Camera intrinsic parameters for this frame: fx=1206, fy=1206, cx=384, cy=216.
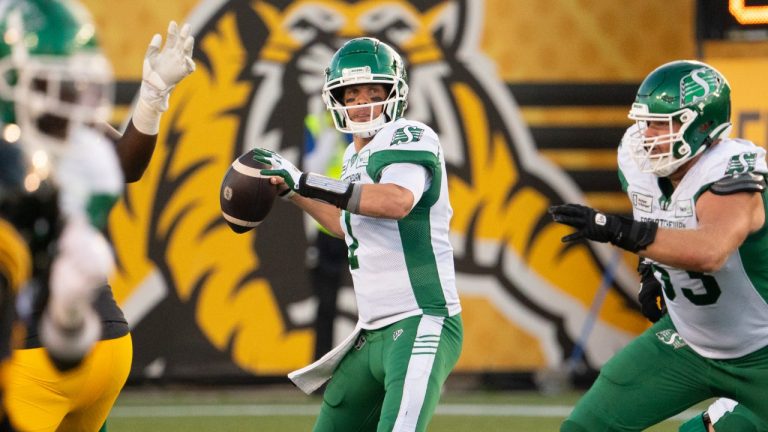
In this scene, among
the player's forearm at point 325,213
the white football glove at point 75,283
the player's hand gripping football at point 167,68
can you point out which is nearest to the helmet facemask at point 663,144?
the player's forearm at point 325,213

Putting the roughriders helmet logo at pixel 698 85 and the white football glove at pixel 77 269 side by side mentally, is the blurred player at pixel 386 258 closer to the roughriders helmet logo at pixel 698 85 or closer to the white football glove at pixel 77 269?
the roughriders helmet logo at pixel 698 85

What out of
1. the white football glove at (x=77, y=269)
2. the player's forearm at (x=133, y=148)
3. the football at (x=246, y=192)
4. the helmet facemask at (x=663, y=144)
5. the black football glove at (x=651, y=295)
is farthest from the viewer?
the black football glove at (x=651, y=295)

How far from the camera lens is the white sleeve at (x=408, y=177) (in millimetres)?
3686

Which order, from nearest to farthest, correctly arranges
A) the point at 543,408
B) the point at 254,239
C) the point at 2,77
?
the point at 2,77
the point at 543,408
the point at 254,239

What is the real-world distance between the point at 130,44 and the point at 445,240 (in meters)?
4.23

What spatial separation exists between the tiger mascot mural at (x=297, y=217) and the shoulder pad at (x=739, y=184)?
397 cm

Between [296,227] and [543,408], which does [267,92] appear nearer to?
[296,227]

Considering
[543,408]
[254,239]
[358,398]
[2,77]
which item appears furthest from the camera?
[254,239]

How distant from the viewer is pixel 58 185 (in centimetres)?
233

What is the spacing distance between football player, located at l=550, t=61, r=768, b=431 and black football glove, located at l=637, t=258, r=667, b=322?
0.50 feet

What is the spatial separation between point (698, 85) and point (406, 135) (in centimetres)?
97

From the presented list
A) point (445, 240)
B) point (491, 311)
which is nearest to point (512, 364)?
point (491, 311)

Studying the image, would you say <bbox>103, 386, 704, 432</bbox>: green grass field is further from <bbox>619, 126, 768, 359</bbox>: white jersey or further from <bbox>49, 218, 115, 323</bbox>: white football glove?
<bbox>49, 218, 115, 323</bbox>: white football glove

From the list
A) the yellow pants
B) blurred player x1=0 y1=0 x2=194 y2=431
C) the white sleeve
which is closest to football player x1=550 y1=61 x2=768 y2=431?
the white sleeve
